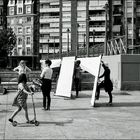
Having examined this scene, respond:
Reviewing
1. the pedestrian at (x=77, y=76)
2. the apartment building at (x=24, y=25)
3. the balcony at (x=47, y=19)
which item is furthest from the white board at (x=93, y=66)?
the apartment building at (x=24, y=25)

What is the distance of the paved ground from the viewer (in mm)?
9820

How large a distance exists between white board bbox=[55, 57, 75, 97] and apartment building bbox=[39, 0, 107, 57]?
71.7 metres

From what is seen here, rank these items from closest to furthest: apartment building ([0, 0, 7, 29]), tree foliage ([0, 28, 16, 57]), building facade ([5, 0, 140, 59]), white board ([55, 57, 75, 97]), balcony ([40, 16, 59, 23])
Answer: white board ([55, 57, 75, 97]), tree foliage ([0, 28, 16, 57]), building facade ([5, 0, 140, 59]), balcony ([40, 16, 59, 23]), apartment building ([0, 0, 7, 29])

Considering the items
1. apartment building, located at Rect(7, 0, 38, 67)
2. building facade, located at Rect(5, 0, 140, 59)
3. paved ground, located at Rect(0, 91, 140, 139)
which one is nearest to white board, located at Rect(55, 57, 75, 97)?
paved ground, located at Rect(0, 91, 140, 139)

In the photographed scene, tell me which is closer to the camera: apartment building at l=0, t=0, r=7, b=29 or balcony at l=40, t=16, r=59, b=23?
balcony at l=40, t=16, r=59, b=23

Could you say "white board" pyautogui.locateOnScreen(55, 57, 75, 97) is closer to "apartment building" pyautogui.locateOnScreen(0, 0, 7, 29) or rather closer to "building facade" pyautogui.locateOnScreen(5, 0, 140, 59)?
"building facade" pyautogui.locateOnScreen(5, 0, 140, 59)

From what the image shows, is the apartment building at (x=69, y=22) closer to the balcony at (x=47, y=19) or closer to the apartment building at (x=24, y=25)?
the balcony at (x=47, y=19)

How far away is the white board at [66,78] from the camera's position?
19.5m

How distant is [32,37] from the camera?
333 feet

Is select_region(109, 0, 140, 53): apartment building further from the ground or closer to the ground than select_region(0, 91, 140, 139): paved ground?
further from the ground

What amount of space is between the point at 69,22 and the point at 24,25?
43.9 ft

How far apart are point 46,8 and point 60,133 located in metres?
91.7

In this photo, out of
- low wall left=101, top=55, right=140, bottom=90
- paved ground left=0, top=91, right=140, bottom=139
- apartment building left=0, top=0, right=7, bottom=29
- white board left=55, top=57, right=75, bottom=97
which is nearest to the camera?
paved ground left=0, top=91, right=140, bottom=139

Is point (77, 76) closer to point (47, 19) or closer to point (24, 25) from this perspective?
point (47, 19)
